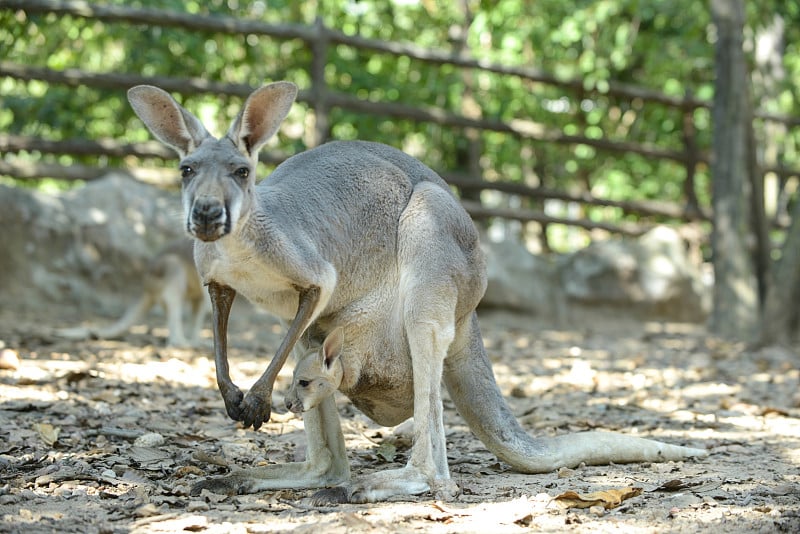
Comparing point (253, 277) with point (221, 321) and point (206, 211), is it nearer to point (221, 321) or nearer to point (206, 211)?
point (221, 321)

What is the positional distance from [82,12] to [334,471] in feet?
19.9

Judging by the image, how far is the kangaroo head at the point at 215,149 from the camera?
311 cm

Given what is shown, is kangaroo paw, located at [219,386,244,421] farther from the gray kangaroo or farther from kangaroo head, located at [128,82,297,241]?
kangaroo head, located at [128,82,297,241]

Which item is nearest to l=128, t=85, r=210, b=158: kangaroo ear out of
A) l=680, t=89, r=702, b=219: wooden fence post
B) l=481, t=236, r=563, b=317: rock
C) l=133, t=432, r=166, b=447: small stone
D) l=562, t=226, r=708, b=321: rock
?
l=133, t=432, r=166, b=447: small stone

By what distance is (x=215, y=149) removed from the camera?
132 inches

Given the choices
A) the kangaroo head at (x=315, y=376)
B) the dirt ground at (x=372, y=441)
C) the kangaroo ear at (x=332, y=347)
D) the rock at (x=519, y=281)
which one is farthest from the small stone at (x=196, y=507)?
the rock at (x=519, y=281)

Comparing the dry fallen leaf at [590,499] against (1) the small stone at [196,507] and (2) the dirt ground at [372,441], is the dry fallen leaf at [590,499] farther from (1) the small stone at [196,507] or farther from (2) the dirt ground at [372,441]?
(1) the small stone at [196,507]

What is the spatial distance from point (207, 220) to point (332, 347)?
33.8 inches

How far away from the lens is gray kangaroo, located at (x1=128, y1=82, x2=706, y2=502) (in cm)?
341

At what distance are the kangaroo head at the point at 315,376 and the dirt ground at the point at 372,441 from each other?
348 mm

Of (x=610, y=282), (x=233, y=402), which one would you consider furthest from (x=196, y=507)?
(x=610, y=282)

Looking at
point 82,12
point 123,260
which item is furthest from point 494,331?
point 82,12

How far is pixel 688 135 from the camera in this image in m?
11.0

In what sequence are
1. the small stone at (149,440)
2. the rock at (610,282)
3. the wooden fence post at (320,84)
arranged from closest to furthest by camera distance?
the small stone at (149,440)
the wooden fence post at (320,84)
the rock at (610,282)
